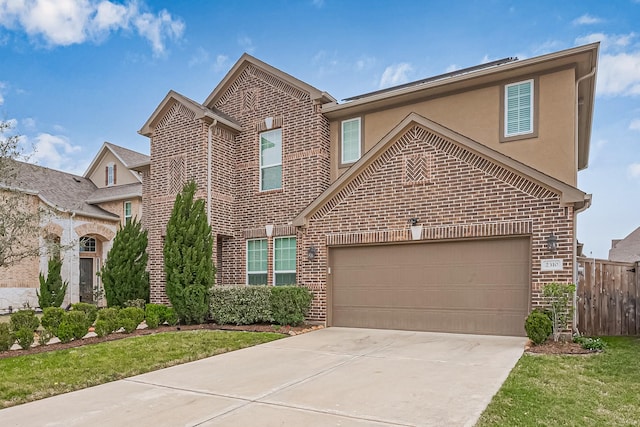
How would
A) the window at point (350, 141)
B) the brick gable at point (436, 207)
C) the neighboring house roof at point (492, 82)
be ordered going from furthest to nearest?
the window at point (350, 141), the neighboring house roof at point (492, 82), the brick gable at point (436, 207)

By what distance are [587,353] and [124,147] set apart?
75.9 ft

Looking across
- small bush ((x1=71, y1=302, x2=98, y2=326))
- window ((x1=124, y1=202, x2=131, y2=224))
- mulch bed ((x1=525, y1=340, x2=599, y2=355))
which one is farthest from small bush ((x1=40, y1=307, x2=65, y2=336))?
window ((x1=124, y1=202, x2=131, y2=224))

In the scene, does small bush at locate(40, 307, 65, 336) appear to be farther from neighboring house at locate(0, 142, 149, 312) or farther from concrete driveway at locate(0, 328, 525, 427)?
neighboring house at locate(0, 142, 149, 312)

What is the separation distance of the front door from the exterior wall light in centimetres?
1906

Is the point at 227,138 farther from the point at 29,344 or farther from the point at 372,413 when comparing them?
the point at 372,413

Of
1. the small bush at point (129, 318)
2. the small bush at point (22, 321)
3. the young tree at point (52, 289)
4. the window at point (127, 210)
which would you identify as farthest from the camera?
the window at point (127, 210)

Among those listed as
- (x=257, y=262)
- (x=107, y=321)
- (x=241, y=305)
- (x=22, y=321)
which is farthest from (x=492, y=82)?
(x=22, y=321)

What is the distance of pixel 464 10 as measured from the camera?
14.0m

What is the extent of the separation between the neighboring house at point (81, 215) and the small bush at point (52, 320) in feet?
29.4

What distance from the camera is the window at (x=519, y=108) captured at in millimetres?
10891

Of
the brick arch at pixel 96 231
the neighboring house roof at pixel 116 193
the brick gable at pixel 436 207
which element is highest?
the neighboring house roof at pixel 116 193

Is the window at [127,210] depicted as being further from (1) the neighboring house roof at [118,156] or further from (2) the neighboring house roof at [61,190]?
(1) the neighboring house roof at [118,156]

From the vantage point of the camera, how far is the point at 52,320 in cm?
963

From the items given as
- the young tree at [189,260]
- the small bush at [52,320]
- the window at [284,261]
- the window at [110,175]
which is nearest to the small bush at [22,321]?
the small bush at [52,320]
